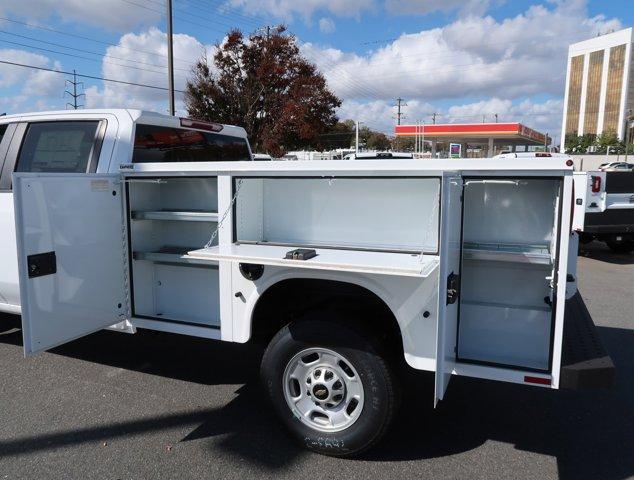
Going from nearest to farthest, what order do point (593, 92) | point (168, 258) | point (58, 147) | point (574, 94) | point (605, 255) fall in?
1. point (168, 258)
2. point (58, 147)
3. point (605, 255)
4. point (593, 92)
5. point (574, 94)

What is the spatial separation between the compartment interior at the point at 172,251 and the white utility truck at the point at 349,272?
125 millimetres

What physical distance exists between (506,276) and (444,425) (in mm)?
1277

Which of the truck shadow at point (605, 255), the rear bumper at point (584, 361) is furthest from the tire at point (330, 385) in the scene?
the truck shadow at point (605, 255)

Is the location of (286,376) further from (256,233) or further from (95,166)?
(95,166)

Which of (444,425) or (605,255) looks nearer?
(444,425)

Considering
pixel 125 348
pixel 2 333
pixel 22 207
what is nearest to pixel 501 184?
pixel 22 207

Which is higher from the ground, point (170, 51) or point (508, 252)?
point (170, 51)

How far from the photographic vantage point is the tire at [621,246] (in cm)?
1128

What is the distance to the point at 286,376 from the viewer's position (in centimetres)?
332

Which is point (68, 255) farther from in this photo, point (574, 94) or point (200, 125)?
point (574, 94)

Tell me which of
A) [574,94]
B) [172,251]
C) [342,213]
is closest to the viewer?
[342,213]

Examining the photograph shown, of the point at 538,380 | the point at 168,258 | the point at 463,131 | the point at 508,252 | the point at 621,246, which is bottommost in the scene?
the point at 621,246

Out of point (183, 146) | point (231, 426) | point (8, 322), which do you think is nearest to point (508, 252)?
point (231, 426)

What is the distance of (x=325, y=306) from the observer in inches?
132
